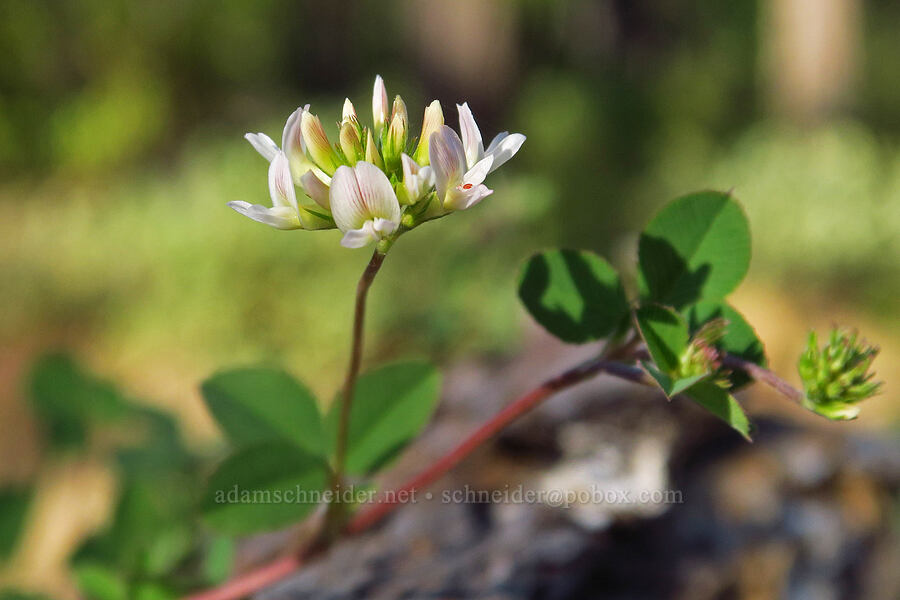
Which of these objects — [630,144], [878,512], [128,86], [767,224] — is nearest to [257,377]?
[878,512]

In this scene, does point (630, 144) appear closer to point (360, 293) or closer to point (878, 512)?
→ point (878, 512)

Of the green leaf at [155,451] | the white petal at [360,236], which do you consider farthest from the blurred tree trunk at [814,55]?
the white petal at [360,236]

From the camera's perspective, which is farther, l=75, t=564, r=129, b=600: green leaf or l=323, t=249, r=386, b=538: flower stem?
l=75, t=564, r=129, b=600: green leaf

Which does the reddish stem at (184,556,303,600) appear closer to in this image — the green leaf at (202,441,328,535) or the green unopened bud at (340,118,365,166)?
the green leaf at (202,441,328,535)

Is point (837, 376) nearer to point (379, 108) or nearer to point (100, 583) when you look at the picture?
point (379, 108)

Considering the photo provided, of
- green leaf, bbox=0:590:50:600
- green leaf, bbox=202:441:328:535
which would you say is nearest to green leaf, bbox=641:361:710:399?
green leaf, bbox=202:441:328:535

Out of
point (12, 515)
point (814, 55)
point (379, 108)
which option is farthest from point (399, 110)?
point (814, 55)

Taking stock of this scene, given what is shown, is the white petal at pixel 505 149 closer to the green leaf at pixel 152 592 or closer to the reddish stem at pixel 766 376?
the reddish stem at pixel 766 376
